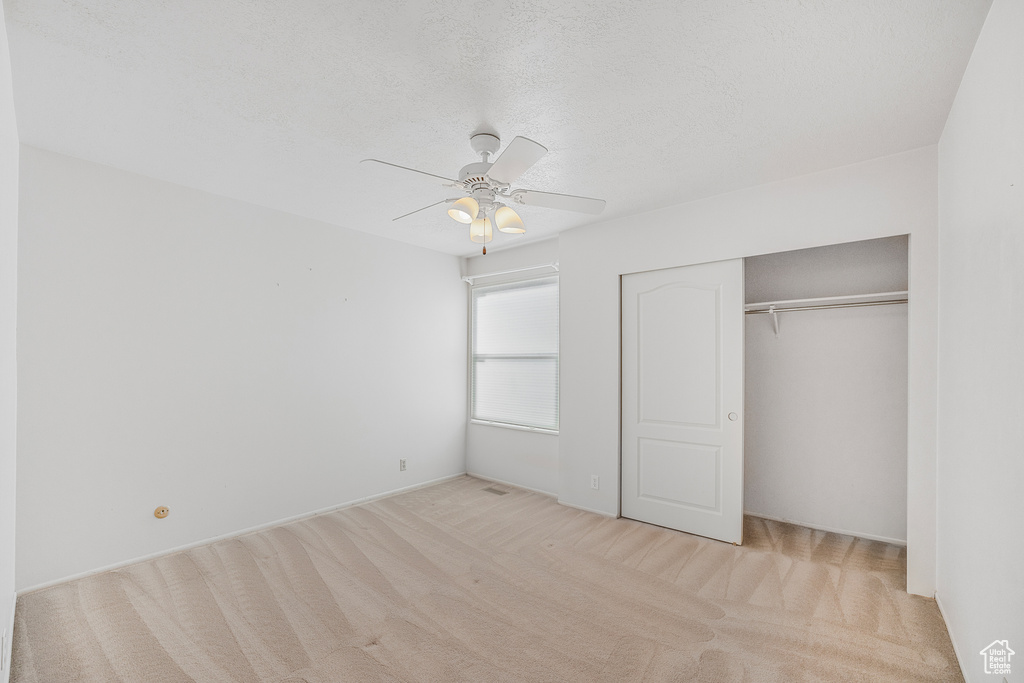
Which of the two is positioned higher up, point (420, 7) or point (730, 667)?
point (420, 7)

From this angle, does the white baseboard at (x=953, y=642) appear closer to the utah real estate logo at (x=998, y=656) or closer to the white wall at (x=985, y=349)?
the white wall at (x=985, y=349)

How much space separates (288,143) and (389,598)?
266cm

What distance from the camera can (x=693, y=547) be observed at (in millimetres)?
3287

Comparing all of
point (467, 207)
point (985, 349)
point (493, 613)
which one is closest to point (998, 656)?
point (985, 349)

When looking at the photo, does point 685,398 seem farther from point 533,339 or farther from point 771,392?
point 533,339

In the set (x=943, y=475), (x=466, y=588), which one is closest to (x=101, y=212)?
(x=466, y=588)

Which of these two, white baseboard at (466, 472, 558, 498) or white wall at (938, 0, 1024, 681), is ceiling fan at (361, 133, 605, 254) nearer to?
white wall at (938, 0, 1024, 681)

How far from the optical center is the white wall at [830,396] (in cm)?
331

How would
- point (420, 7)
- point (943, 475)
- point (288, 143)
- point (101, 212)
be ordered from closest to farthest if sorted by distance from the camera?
point (420, 7)
point (943, 475)
point (288, 143)
point (101, 212)

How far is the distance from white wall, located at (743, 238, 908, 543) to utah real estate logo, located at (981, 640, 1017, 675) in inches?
76.6

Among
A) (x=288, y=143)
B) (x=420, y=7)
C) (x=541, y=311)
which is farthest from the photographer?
(x=541, y=311)

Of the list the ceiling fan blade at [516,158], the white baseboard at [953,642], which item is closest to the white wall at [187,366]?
the ceiling fan blade at [516,158]

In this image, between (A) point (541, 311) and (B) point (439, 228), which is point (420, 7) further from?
(A) point (541, 311)

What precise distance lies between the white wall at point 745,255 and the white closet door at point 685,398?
0.13m
